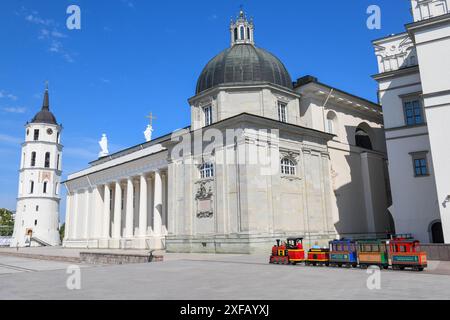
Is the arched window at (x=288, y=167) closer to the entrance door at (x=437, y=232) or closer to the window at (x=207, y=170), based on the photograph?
the window at (x=207, y=170)

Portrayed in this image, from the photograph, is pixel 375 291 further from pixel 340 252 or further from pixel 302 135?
pixel 302 135

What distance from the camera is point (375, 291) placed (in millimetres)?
10852

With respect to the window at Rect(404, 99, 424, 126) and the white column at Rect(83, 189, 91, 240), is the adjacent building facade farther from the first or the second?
the white column at Rect(83, 189, 91, 240)

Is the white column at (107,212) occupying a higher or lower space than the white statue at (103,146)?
lower

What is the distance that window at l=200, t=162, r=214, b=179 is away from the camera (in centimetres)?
3288

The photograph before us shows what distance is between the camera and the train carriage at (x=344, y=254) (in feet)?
58.8

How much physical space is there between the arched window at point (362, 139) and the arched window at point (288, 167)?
11968mm

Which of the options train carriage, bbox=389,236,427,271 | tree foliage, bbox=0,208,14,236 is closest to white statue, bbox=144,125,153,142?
train carriage, bbox=389,236,427,271

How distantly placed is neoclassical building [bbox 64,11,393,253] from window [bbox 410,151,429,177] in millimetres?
8616

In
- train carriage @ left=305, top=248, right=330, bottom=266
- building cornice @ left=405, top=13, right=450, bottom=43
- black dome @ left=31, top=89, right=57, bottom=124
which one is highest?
black dome @ left=31, top=89, right=57, bottom=124

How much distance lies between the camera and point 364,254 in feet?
57.9

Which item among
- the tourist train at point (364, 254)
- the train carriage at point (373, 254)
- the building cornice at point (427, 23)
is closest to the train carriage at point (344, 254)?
the tourist train at point (364, 254)

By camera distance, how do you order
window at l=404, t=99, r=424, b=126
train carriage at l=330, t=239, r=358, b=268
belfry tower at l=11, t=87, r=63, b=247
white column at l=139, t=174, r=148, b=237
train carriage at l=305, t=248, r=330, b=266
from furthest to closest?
belfry tower at l=11, t=87, r=63, b=247 → white column at l=139, t=174, r=148, b=237 → window at l=404, t=99, r=424, b=126 → train carriage at l=305, t=248, r=330, b=266 → train carriage at l=330, t=239, r=358, b=268

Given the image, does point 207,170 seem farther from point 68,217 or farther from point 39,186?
point 39,186
